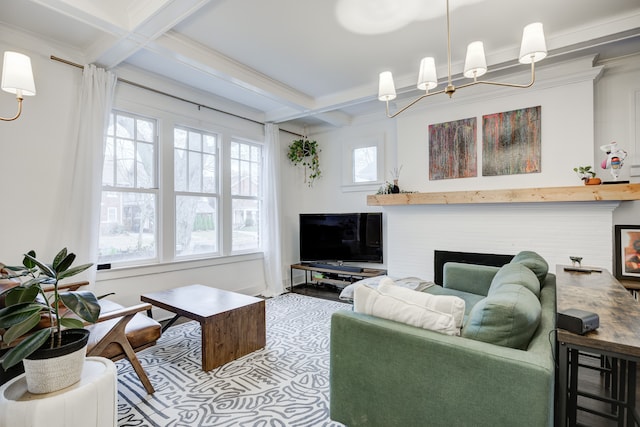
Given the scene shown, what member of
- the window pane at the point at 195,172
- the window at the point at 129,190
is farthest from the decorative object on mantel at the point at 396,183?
the window at the point at 129,190

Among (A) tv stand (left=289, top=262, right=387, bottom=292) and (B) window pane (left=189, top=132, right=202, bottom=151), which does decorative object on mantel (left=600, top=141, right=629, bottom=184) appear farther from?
(B) window pane (left=189, top=132, right=202, bottom=151)

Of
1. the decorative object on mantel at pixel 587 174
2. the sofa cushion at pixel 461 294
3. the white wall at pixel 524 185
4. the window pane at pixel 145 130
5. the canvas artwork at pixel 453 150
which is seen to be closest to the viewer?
the sofa cushion at pixel 461 294

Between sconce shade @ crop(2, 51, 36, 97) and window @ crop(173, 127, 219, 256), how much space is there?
1895 mm

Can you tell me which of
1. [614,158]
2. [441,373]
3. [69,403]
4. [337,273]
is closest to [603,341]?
[441,373]

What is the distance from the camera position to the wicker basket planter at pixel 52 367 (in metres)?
1.22

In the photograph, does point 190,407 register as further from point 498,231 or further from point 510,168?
point 510,168

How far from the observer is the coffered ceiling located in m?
2.32

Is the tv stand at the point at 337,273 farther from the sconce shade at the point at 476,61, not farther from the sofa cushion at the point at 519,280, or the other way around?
the sconce shade at the point at 476,61

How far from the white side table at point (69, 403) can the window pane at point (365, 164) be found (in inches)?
158

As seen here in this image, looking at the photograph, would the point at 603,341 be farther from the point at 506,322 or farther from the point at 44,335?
the point at 44,335

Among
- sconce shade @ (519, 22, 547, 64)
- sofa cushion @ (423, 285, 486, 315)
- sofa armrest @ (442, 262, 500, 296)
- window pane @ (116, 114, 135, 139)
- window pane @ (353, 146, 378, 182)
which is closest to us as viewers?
sconce shade @ (519, 22, 547, 64)

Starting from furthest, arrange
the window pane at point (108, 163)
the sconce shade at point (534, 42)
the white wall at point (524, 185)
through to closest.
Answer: the window pane at point (108, 163) < the white wall at point (524, 185) < the sconce shade at point (534, 42)

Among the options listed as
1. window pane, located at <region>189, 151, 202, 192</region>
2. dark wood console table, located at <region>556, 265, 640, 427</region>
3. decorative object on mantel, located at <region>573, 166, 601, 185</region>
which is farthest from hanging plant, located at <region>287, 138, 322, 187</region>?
dark wood console table, located at <region>556, 265, 640, 427</region>

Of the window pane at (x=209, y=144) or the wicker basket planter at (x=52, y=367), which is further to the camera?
the window pane at (x=209, y=144)
